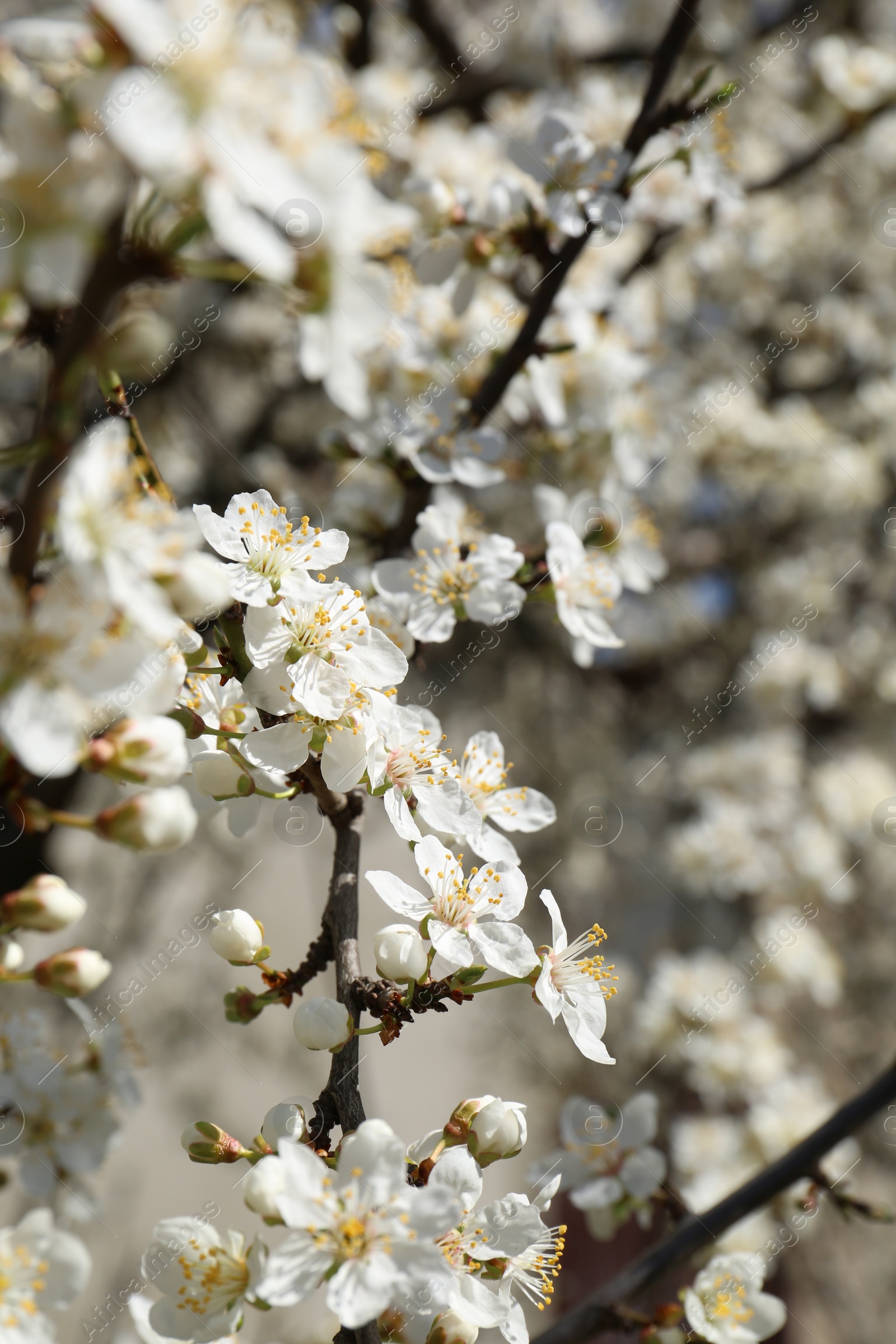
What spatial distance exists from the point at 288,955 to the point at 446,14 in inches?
159

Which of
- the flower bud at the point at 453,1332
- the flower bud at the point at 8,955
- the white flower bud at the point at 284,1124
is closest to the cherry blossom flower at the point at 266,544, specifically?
the flower bud at the point at 8,955

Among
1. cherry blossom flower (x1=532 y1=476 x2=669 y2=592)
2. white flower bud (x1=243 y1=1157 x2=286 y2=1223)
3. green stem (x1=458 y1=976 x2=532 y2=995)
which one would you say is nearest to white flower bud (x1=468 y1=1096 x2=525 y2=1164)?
green stem (x1=458 y1=976 x2=532 y2=995)

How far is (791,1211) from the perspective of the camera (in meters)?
2.09

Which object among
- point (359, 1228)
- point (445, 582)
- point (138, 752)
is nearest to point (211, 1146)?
point (359, 1228)

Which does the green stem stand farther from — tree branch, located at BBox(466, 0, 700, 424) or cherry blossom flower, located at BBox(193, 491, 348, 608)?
tree branch, located at BBox(466, 0, 700, 424)

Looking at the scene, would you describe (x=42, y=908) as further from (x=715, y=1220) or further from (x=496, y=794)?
(x=715, y=1220)

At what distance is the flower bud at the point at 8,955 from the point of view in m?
0.78

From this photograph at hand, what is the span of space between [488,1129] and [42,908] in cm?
49

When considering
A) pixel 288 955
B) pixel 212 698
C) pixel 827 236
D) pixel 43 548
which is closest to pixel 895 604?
pixel 827 236

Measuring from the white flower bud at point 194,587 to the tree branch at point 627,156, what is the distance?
3.10ft

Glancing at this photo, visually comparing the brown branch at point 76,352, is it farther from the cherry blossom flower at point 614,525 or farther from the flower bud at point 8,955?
the cherry blossom flower at point 614,525

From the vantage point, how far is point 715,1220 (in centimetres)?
134

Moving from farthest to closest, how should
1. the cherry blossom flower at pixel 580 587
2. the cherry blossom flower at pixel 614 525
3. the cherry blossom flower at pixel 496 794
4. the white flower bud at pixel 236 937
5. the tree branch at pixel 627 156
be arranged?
the cherry blossom flower at pixel 614 525, the tree branch at pixel 627 156, the cherry blossom flower at pixel 580 587, the cherry blossom flower at pixel 496 794, the white flower bud at pixel 236 937

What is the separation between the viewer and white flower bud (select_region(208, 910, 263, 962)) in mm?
949
